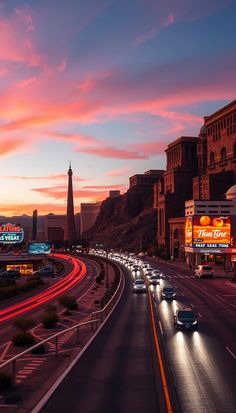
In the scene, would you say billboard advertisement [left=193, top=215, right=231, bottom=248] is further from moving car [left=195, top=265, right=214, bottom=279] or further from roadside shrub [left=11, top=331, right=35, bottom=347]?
roadside shrub [left=11, top=331, right=35, bottom=347]

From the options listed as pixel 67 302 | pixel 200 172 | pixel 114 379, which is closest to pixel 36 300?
pixel 67 302

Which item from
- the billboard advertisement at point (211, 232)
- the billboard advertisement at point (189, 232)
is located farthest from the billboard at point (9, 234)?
the billboard advertisement at point (211, 232)

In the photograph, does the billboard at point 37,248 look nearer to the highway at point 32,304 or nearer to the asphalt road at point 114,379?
the highway at point 32,304

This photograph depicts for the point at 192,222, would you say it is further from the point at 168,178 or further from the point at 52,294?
the point at 168,178

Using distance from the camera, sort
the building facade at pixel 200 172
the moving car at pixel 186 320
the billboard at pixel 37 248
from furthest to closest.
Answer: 1. the building facade at pixel 200 172
2. the billboard at pixel 37 248
3. the moving car at pixel 186 320

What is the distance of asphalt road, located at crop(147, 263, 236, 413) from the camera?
16062 millimetres

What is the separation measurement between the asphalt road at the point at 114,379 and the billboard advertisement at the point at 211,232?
7060 centimetres

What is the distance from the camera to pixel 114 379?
19062 millimetres

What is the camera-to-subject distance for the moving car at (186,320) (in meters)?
32.2

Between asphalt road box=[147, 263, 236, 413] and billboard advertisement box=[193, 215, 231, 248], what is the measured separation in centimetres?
5200

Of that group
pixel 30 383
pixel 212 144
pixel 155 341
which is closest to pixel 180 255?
pixel 212 144

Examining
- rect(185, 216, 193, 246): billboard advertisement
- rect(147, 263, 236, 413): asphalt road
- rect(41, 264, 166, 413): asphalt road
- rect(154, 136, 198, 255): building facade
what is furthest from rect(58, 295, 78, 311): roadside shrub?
rect(154, 136, 198, 255): building facade

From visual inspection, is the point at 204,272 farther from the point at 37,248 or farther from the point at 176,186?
the point at 176,186

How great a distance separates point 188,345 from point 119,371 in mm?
7559
